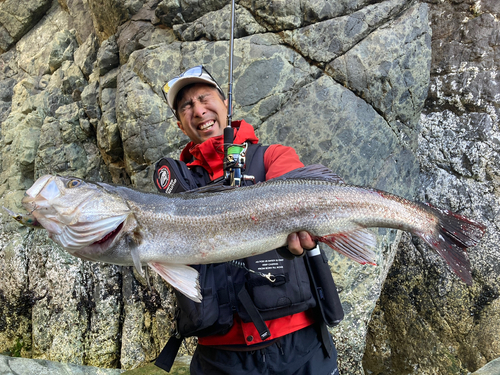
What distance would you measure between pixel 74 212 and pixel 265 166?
5.27 feet

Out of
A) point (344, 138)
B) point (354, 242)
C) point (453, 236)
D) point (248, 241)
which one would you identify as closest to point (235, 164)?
point (248, 241)

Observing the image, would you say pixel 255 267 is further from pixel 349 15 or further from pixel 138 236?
pixel 349 15

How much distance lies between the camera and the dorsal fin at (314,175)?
253 cm

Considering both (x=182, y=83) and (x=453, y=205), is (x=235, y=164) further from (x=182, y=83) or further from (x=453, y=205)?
(x=453, y=205)

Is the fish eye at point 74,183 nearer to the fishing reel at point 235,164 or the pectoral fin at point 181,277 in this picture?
the pectoral fin at point 181,277

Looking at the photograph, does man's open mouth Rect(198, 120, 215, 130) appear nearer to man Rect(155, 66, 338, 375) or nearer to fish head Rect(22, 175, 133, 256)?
man Rect(155, 66, 338, 375)

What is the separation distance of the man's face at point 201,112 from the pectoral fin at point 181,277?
62.0 inches

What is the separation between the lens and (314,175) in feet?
8.39

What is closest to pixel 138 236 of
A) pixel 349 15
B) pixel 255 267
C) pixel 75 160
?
pixel 255 267

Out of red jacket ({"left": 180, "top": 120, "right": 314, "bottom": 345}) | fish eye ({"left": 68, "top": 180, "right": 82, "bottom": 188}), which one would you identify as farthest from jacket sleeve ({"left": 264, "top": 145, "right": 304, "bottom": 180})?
fish eye ({"left": 68, "top": 180, "right": 82, "bottom": 188})

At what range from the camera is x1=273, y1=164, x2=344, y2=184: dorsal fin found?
2531 mm

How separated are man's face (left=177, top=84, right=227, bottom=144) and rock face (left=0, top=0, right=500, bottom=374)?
1.55 m

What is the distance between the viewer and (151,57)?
5.54 meters

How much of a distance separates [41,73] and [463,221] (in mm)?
9692
